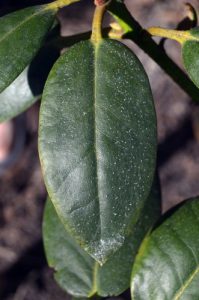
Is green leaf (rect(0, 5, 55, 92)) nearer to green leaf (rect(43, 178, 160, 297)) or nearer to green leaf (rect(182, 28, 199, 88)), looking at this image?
green leaf (rect(182, 28, 199, 88))

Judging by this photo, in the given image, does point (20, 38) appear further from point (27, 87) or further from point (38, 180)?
point (38, 180)

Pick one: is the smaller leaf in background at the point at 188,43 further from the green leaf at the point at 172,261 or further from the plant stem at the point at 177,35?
the green leaf at the point at 172,261

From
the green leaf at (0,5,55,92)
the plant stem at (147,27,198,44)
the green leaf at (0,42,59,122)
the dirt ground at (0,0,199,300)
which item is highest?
the green leaf at (0,5,55,92)

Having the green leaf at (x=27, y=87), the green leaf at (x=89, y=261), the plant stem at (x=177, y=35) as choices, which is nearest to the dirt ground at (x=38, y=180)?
the green leaf at (x=89, y=261)

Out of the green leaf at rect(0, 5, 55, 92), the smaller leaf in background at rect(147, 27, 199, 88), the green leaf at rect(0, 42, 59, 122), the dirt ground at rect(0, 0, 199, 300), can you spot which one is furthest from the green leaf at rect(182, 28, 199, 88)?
the dirt ground at rect(0, 0, 199, 300)

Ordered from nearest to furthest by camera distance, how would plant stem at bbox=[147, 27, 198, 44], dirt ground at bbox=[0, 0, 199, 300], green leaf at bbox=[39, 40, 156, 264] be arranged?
green leaf at bbox=[39, 40, 156, 264] → plant stem at bbox=[147, 27, 198, 44] → dirt ground at bbox=[0, 0, 199, 300]

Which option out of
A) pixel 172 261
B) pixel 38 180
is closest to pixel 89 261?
pixel 172 261
